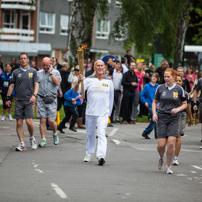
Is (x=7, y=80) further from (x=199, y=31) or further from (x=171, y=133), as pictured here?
(x=199, y=31)

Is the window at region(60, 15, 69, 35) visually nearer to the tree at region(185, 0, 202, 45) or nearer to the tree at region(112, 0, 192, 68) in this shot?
the tree at region(185, 0, 202, 45)

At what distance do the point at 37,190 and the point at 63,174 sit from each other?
58.6 inches

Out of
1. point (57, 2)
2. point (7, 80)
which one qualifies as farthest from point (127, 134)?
point (57, 2)

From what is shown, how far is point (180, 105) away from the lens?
10.3m

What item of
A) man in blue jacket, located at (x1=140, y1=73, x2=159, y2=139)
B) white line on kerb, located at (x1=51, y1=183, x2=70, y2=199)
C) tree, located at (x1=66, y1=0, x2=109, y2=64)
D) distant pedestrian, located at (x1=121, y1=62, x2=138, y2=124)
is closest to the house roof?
tree, located at (x1=66, y1=0, x2=109, y2=64)

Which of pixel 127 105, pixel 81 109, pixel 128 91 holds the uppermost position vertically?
pixel 128 91

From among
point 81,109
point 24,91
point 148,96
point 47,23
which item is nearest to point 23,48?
point 47,23

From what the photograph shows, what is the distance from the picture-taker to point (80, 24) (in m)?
24.6

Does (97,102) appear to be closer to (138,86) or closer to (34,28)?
(138,86)

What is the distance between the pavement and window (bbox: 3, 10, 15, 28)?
46.0 metres

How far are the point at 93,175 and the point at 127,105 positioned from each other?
11078 mm

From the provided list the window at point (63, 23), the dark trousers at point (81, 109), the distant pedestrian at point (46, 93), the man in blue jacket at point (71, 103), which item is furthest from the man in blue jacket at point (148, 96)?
the window at point (63, 23)

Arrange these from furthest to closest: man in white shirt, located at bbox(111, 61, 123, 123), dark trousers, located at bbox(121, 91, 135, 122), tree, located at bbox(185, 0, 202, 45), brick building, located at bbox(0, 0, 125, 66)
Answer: brick building, located at bbox(0, 0, 125, 66)
tree, located at bbox(185, 0, 202, 45)
dark trousers, located at bbox(121, 91, 135, 122)
man in white shirt, located at bbox(111, 61, 123, 123)

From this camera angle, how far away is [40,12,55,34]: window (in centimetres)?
6034
